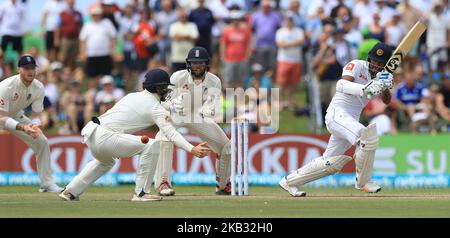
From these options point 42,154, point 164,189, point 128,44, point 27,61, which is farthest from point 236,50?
point 164,189

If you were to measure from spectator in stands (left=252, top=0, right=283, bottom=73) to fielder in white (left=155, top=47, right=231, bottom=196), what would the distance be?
7200 millimetres

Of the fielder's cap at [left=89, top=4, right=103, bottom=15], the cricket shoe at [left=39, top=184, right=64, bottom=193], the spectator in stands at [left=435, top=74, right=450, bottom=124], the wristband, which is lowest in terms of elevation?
the cricket shoe at [left=39, top=184, right=64, bottom=193]

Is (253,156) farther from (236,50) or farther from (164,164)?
(164,164)

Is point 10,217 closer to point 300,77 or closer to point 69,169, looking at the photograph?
point 69,169

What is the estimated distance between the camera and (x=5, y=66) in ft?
76.7

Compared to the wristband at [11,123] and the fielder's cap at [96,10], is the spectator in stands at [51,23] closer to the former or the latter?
the fielder's cap at [96,10]

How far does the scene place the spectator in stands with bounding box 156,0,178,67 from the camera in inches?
931

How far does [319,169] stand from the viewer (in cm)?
1470

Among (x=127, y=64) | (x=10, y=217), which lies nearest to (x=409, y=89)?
(x=127, y=64)

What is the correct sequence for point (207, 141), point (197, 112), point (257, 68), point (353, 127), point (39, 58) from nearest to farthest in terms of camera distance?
point (353, 127) < point (207, 141) < point (197, 112) < point (257, 68) < point (39, 58)

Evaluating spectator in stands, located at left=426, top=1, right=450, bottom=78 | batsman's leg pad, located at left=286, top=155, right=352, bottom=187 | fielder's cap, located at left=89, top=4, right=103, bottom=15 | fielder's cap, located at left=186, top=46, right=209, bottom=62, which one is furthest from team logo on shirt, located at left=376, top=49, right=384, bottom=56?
fielder's cap, located at left=89, top=4, right=103, bottom=15

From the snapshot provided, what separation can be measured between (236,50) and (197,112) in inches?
274

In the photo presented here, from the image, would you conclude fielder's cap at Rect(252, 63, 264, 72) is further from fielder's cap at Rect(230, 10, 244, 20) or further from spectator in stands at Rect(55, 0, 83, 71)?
spectator in stands at Rect(55, 0, 83, 71)
